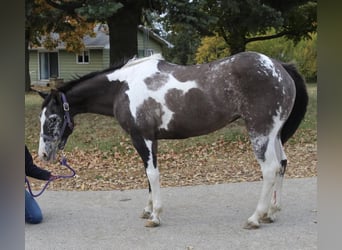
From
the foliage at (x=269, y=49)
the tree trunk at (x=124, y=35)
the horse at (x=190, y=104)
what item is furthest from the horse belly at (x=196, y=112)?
the foliage at (x=269, y=49)

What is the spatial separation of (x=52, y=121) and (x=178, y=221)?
1.72 meters

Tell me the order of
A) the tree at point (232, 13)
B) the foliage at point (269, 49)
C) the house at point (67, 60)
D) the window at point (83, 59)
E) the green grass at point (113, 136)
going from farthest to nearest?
the window at point (83, 59), the house at point (67, 60), the foliage at point (269, 49), the green grass at point (113, 136), the tree at point (232, 13)

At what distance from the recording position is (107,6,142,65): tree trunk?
10.4 metres

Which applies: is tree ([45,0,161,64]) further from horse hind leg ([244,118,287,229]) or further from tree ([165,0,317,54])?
horse hind leg ([244,118,287,229])

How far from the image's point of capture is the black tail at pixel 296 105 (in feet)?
16.0

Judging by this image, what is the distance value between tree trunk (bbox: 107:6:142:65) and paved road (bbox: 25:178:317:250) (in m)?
4.85

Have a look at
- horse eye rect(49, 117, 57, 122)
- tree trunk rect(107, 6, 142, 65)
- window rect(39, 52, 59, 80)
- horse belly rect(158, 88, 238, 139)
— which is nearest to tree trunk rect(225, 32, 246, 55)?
tree trunk rect(107, 6, 142, 65)

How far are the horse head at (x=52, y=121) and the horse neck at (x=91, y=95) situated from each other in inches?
4.7

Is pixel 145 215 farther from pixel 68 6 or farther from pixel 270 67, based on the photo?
pixel 68 6

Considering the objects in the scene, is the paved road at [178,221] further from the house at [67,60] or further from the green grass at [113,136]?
the house at [67,60]

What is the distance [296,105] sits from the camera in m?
4.96
